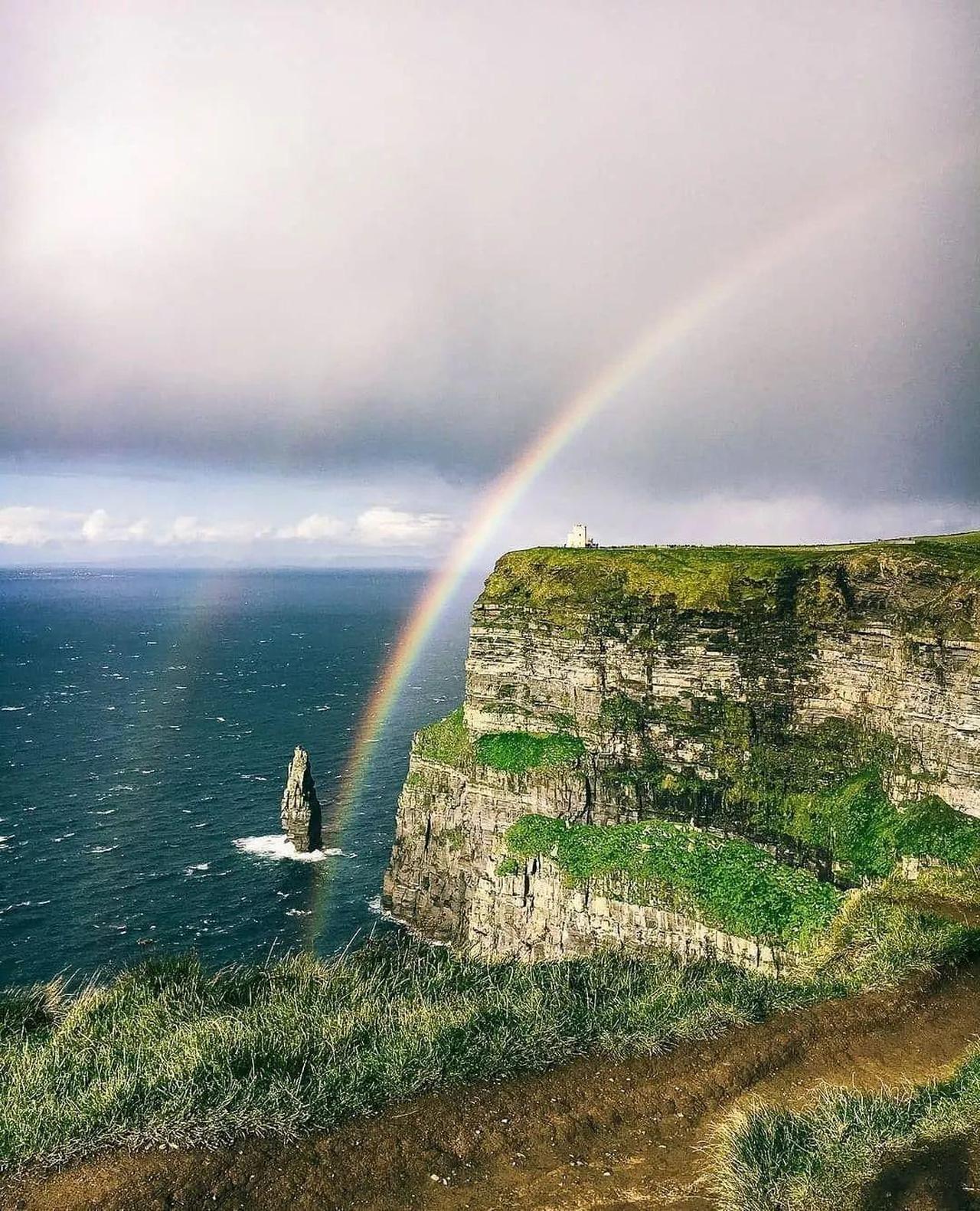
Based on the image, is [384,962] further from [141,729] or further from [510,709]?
[141,729]

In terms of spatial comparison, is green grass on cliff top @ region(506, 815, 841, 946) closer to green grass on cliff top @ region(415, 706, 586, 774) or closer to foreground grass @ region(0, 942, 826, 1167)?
green grass on cliff top @ region(415, 706, 586, 774)

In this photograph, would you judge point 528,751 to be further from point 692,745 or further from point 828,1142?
point 828,1142

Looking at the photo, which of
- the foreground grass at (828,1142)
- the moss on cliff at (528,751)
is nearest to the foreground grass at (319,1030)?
the foreground grass at (828,1142)

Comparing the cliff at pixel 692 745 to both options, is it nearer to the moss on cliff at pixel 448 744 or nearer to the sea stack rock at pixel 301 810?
the moss on cliff at pixel 448 744

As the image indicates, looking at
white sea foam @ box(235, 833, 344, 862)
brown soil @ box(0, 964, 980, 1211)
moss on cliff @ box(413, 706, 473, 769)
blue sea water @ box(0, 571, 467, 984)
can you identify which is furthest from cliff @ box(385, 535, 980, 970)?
brown soil @ box(0, 964, 980, 1211)

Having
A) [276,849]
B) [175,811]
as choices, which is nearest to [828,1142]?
[276,849]

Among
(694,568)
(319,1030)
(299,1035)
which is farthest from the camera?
(694,568)
